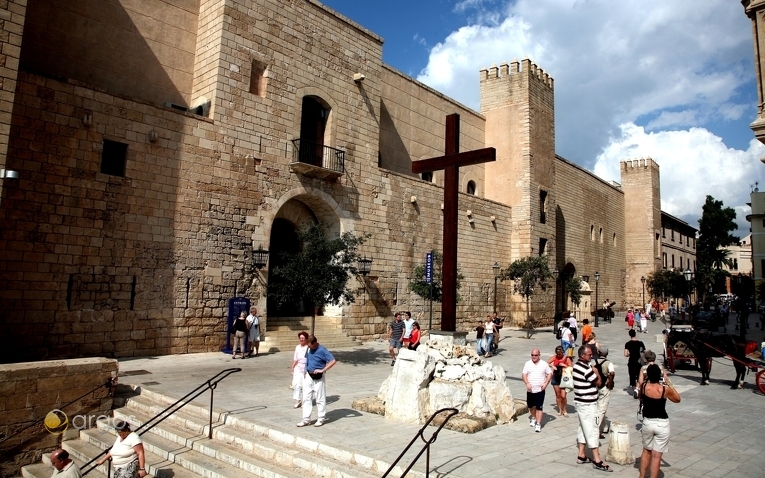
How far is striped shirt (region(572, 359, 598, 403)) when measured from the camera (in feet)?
19.9

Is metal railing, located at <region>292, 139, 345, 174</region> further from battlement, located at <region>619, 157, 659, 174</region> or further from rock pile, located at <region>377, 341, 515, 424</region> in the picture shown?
battlement, located at <region>619, 157, 659, 174</region>

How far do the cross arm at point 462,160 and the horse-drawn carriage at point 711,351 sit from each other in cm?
768

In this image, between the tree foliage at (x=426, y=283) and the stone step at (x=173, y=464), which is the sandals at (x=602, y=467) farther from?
the tree foliage at (x=426, y=283)

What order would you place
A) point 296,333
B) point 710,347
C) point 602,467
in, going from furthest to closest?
point 296,333
point 710,347
point 602,467

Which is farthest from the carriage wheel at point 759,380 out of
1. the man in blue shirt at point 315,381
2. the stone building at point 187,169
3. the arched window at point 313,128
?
the arched window at point 313,128

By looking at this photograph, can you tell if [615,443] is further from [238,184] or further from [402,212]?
[402,212]

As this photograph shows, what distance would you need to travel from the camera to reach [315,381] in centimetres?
739

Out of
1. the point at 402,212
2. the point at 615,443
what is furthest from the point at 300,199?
the point at 615,443

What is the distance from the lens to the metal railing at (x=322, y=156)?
17.0m

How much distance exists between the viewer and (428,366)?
24.3ft

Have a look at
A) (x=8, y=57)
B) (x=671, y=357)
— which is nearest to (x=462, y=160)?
(x=8, y=57)

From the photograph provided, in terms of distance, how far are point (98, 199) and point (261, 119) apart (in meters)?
5.32
